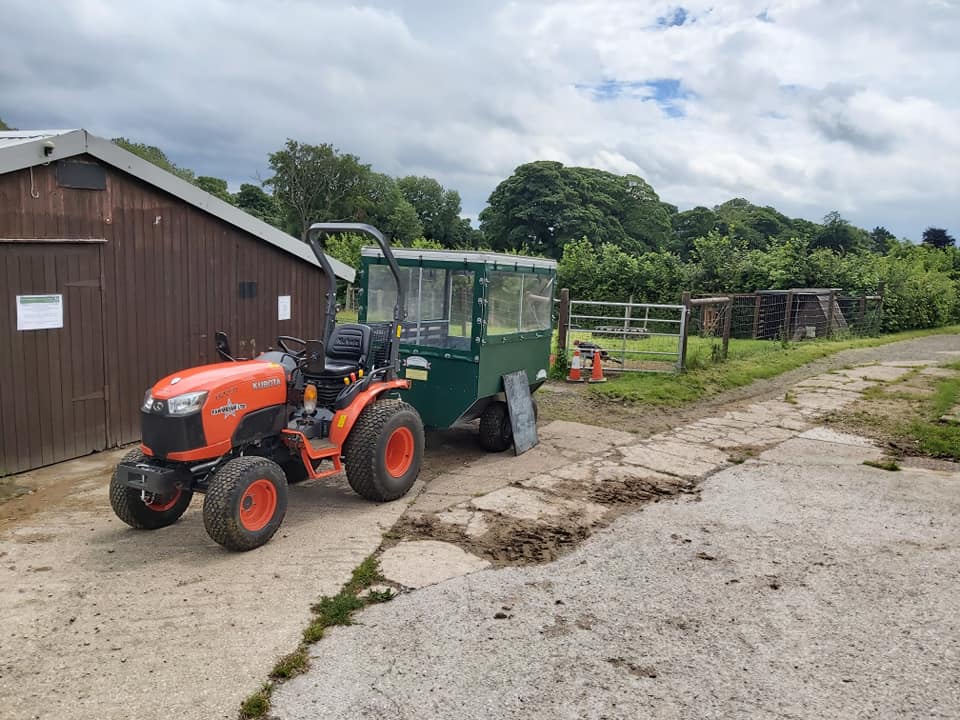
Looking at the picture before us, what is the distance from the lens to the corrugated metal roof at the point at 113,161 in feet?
22.3

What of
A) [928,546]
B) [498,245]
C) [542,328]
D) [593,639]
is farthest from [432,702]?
[498,245]

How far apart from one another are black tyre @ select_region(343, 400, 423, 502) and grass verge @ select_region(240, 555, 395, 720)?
1046 mm

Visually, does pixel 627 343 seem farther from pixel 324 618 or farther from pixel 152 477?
pixel 324 618

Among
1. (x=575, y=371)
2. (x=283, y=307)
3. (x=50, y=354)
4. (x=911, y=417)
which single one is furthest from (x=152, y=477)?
(x=911, y=417)

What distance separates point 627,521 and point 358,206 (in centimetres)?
4482

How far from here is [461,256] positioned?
759 centimetres

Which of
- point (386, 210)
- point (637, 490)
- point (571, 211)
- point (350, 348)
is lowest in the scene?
point (637, 490)

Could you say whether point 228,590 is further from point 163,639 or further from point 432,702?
point 432,702

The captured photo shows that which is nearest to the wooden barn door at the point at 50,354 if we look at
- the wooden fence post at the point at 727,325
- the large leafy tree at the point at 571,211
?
the wooden fence post at the point at 727,325

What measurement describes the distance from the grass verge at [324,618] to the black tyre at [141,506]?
154 centimetres

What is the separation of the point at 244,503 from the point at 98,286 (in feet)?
13.0

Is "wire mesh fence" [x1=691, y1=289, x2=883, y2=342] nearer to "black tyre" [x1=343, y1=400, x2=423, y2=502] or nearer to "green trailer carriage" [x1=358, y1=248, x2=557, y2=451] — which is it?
"green trailer carriage" [x1=358, y1=248, x2=557, y2=451]

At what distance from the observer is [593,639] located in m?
4.12

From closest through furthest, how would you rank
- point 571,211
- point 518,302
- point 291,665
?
1. point 291,665
2. point 518,302
3. point 571,211
